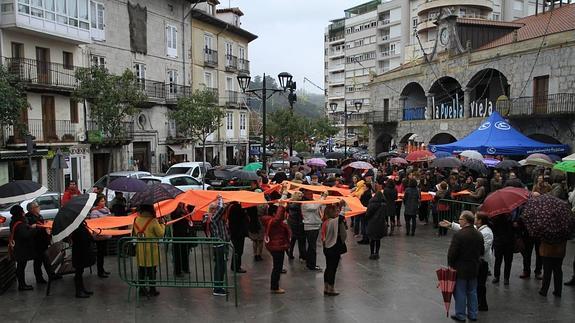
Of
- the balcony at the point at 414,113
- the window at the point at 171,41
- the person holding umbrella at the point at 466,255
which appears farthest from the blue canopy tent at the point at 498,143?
the window at the point at 171,41

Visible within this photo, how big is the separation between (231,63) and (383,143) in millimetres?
15401

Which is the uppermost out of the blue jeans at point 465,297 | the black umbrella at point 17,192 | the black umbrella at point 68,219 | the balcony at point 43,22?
the balcony at point 43,22

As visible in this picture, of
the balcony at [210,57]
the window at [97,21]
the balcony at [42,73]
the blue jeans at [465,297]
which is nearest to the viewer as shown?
the blue jeans at [465,297]

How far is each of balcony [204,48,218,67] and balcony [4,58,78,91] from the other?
14.5 m

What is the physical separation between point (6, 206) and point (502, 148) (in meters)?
17.2

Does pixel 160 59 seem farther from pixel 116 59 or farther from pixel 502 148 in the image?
pixel 502 148

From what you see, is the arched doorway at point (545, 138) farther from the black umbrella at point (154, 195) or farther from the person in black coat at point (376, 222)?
the black umbrella at point (154, 195)

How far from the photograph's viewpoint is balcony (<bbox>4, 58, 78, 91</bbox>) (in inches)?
948

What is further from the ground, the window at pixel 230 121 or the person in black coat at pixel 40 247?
the window at pixel 230 121

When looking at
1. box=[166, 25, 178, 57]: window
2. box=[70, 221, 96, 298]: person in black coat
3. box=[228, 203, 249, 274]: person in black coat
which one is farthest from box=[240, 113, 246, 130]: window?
box=[70, 221, 96, 298]: person in black coat

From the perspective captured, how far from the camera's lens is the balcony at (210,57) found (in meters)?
40.8

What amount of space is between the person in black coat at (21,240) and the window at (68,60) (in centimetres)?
2094

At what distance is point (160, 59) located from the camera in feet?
118

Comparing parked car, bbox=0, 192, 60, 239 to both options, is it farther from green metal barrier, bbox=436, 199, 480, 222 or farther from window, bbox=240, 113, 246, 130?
window, bbox=240, 113, 246, 130
